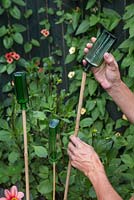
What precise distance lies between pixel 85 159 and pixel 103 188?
14 cm

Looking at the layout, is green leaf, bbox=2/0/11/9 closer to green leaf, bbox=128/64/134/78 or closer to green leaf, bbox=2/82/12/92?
green leaf, bbox=2/82/12/92

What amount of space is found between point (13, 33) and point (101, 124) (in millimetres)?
846

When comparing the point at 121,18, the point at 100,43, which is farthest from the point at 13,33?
the point at 100,43

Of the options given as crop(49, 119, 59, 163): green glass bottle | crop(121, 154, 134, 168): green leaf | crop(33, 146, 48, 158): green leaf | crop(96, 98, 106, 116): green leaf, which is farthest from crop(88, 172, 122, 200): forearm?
crop(96, 98, 106, 116): green leaf

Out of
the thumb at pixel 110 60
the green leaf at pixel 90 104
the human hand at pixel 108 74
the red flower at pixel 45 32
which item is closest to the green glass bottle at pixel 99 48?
the thumb at pixel 110 60

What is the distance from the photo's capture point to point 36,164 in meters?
2.29

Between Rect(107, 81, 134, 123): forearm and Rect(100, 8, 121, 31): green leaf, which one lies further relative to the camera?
Rect(100, 8, 121, 31): green leaf

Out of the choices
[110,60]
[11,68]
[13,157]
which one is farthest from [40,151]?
[11,68]

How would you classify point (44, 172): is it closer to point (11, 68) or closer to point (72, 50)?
point (72, 50)

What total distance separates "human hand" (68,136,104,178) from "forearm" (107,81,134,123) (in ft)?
1.10

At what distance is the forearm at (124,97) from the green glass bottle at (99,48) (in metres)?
0.33

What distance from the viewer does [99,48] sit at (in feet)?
5.27

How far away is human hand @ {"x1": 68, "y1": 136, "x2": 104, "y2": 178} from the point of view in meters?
1.65

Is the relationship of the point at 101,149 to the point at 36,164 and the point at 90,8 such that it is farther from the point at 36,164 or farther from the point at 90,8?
the point at 90,8
